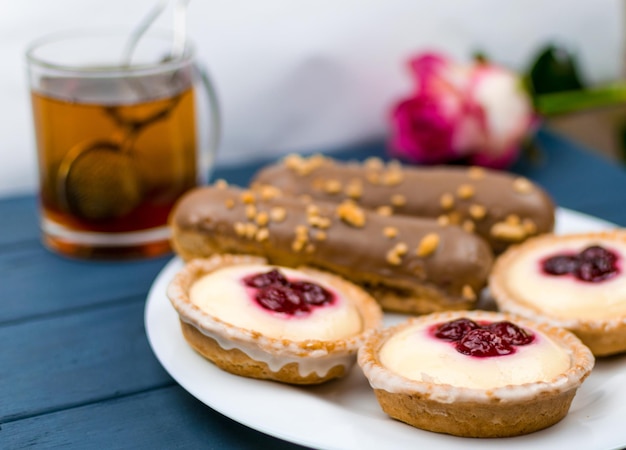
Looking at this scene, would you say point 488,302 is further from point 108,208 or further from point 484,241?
point 108,208

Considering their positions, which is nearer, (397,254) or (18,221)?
(397,254)

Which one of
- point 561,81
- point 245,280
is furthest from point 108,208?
point 561,81

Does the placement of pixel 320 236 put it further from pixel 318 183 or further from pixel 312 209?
pixel 318 183

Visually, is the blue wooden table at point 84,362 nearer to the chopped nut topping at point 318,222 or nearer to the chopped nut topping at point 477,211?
the chopped nut topping at point 318,222

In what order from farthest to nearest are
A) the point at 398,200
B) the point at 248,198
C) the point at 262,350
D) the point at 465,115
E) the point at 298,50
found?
the point at 298,50, the point at 465,115, the point at 398,200, the point at 248,198, the point at 262,350

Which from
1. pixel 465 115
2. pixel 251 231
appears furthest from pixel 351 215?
pixel 465 115

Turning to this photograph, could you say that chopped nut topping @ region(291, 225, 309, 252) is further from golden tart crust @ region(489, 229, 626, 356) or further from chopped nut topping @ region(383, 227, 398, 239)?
golden tart crust @ region(489, 229, 626, 356)

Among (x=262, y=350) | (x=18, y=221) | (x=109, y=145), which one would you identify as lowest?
(x=18, y=221)

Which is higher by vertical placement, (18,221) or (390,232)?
(390,232)
